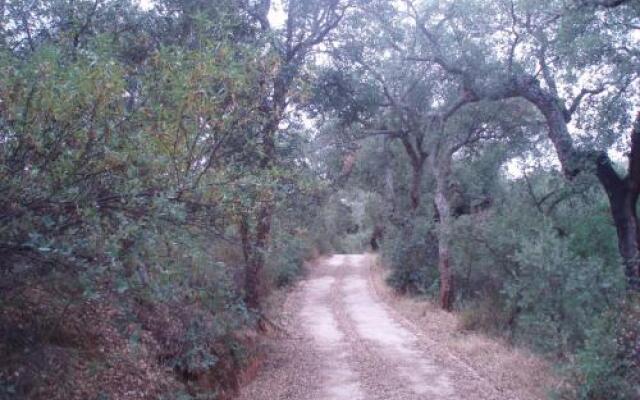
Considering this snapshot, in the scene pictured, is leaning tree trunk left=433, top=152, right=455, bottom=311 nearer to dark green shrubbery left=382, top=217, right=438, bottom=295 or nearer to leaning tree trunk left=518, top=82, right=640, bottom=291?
dark green shrubbery left=382, top=217, right=438, bottom=295

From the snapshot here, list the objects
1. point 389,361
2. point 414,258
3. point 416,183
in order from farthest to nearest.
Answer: point 416,183 < point 414,258 < point 389,361

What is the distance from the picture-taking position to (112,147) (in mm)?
5375

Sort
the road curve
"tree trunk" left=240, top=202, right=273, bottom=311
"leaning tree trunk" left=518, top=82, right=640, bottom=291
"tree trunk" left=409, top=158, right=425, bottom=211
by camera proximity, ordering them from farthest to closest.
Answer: "tree trunk" left=409, top=158, right=425, bottom=211 < "leaning tree trunk" left=518, top=82, right=640, bottom=291 < the road curve < "tree trunk" left=240, top=202, right=273, bottom=311

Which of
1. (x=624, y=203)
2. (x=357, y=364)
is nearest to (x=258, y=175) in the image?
(x=357, y=364)

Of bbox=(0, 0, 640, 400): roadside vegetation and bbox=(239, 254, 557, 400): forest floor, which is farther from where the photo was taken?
bbox=(239, 254, 557, 400): forest floor

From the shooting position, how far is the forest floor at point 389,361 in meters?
9.86

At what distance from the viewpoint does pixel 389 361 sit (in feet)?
39.5

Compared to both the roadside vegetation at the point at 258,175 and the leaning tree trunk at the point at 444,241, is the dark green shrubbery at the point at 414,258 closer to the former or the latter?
the roadside vegetation at the point at 258,175

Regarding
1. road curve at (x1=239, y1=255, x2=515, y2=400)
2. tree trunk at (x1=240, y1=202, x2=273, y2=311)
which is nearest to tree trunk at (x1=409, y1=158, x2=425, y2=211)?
road curve at (x1=239, y1=255, x2=515, y2=400)

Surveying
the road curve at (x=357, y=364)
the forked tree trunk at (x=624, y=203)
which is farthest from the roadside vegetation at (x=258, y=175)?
the road curve at (x=357, y=364)

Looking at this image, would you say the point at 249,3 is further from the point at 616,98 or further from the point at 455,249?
the point at 455,249

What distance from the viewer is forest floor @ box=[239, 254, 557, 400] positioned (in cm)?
986

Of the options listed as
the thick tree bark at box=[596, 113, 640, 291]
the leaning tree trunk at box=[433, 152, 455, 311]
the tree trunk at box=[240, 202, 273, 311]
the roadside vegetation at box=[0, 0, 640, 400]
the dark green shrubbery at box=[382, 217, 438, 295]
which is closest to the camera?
the roadside vegetation at box=[0, 0, 640, 400]

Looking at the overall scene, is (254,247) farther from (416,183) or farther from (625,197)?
(416,183)
